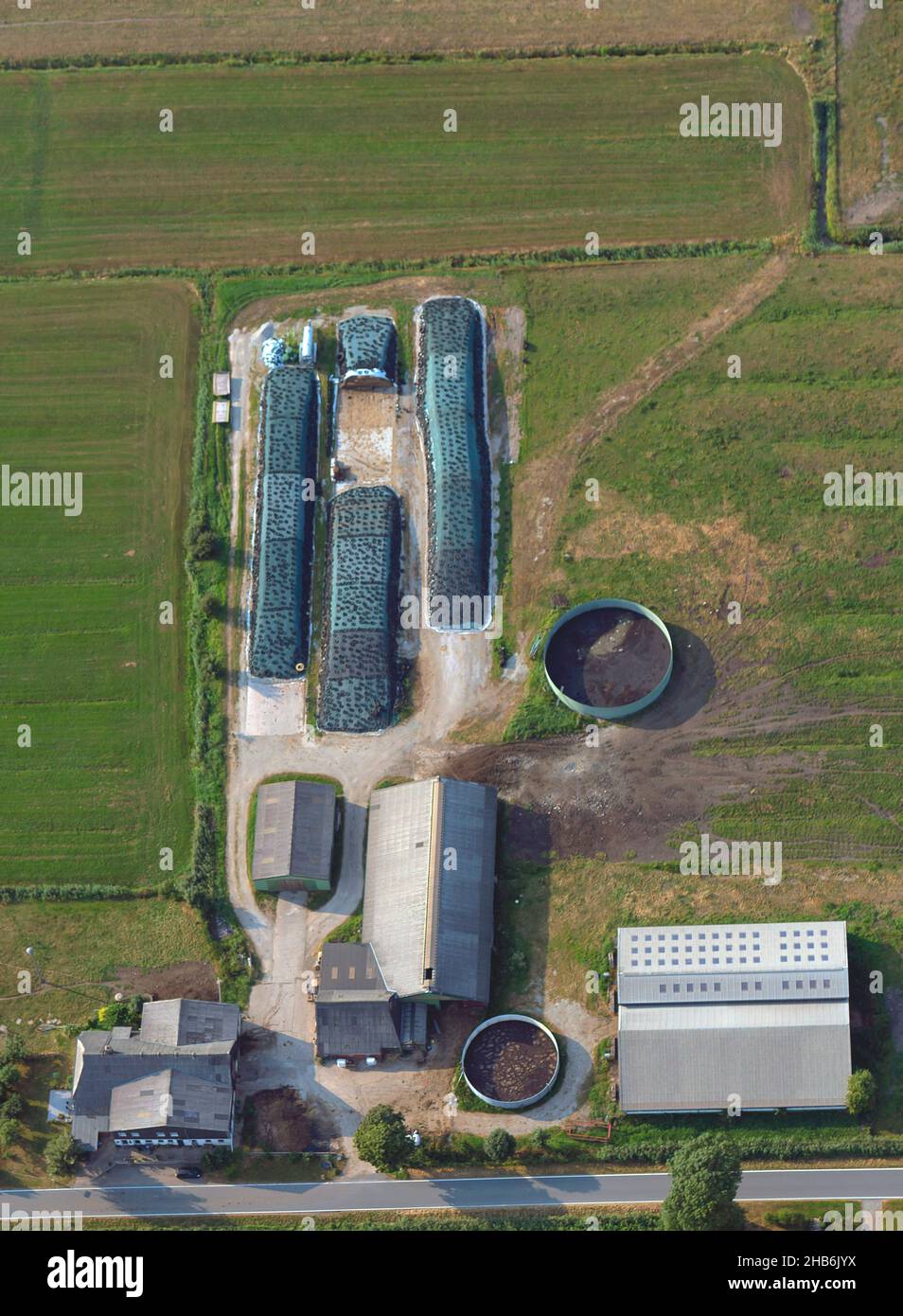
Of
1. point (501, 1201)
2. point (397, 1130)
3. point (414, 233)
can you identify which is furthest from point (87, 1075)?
point (414, 233)

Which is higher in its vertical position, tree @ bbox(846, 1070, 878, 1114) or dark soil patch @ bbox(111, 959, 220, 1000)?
dark soil patch @ bbox(111, 959, 220, 1000)

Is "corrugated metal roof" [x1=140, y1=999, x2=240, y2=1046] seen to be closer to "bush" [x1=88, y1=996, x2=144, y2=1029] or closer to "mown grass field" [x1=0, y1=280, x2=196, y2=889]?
"bush" [x1=88, y1=996, x2=144, y2=1029]

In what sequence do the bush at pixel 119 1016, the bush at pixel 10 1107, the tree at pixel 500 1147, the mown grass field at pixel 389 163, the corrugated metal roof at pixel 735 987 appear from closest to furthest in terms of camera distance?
the tree at pixel 500 1147 < the corrugated metal roof at pixel 735 987 < the bush at pixel 10 1107 < the bush at pixel 119 1016 < the mown grass field at pixel 389 163

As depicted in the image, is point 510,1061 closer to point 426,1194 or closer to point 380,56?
point 426,1194

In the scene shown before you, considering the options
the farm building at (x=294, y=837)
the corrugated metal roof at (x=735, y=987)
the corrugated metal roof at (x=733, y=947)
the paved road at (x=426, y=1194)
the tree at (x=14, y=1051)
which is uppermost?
the farm building at (x=294, y=837)

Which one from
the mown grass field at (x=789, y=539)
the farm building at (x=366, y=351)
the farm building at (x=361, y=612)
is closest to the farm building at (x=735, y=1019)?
the mown grass field at (x=789, y=539)

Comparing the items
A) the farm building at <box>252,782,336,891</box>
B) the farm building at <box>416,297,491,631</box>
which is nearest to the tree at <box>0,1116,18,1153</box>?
the farm building at <box>252,782,336,891</box>

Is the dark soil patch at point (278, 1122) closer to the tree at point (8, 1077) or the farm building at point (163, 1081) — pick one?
the farm building at point (163, 1081)
